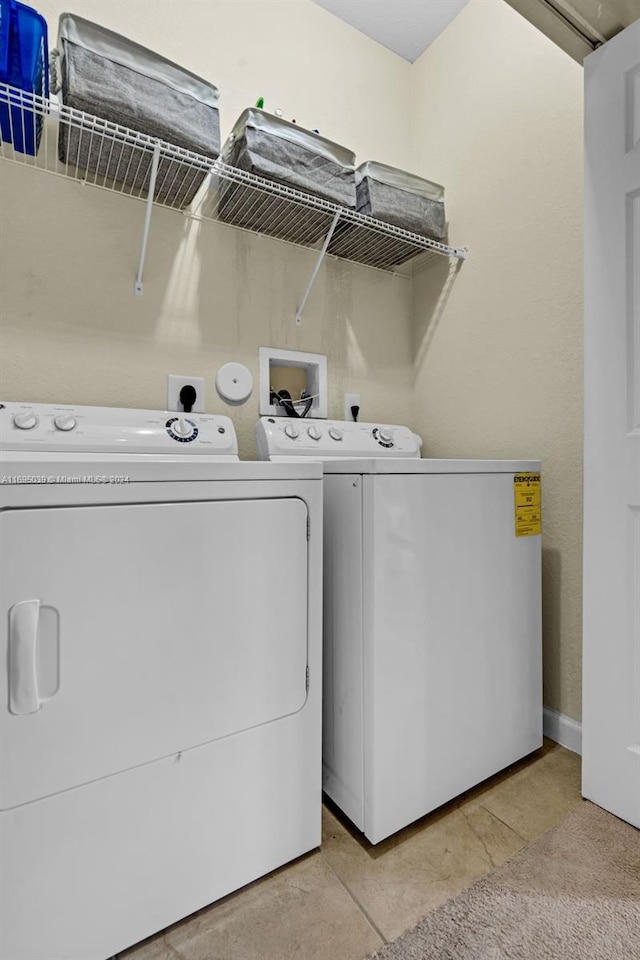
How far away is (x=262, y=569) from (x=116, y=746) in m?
0.41

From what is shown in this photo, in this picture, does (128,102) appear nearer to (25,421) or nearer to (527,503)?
(25,421)

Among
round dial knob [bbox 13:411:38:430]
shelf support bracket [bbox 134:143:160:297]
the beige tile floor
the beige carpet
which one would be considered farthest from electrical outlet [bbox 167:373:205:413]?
the beige carpet

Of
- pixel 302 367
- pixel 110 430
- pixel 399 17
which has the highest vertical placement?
pixel 399 17

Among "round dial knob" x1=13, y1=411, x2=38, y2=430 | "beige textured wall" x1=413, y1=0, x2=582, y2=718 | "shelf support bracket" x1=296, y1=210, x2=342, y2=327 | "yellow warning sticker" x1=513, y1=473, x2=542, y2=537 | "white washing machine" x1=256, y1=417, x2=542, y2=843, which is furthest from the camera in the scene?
"shelf support bracket" x1=296, y1=210, x2=342, y2=327

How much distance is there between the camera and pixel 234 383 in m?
1.71

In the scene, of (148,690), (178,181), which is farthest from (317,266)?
(148,690)

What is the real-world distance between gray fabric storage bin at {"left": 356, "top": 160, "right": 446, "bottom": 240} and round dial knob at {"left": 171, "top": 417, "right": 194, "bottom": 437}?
3.29ft

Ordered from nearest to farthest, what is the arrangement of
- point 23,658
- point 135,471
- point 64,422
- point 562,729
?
point 23,658
point 135,471
point 64,422
point 562,729

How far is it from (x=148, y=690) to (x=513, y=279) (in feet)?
5.57

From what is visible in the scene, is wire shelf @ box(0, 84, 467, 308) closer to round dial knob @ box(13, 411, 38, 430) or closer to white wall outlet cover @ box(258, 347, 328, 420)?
white wall outlet cover @ box(258, 347, 328, 420)

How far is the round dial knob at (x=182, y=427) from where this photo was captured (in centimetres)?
143

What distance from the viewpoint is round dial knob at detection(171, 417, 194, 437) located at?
1.43m

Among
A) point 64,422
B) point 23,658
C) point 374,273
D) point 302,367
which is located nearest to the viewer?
point 23,658

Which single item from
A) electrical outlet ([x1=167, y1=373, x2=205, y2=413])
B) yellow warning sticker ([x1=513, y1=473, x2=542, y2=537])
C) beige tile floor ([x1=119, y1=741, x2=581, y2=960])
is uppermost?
electrical outlet ([x1=167, y1=373, x2=205, y2=413])
